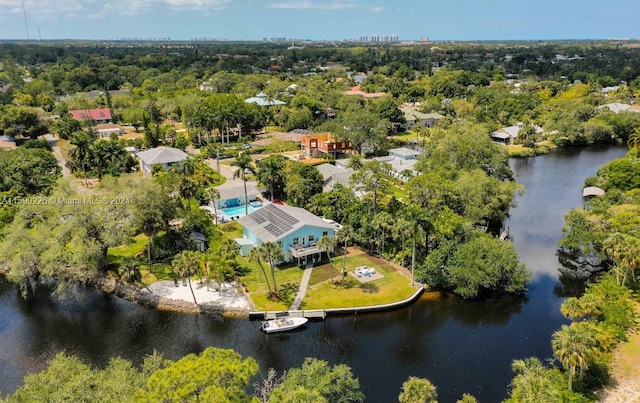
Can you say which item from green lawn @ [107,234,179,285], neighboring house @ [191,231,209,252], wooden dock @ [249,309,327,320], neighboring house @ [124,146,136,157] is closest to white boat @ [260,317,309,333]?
wooden dock @ [249,309,327,320]

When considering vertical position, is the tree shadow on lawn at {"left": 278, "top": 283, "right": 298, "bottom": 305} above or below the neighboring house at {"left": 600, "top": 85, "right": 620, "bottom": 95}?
below

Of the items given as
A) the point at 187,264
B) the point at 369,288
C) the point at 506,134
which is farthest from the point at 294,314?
the point at 506,134

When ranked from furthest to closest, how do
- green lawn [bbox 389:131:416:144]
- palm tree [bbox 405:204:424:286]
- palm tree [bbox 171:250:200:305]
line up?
green lawn [bbox 389:131:416:144] < palm tree [bbox 405:204:424:286] < palm tree [bbox 171:250:200:305]

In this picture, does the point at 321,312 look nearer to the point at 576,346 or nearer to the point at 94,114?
the point at 576,346

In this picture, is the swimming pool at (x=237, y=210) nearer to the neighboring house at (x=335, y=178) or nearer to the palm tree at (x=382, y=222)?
the neighboring house at (x=335, y=178)

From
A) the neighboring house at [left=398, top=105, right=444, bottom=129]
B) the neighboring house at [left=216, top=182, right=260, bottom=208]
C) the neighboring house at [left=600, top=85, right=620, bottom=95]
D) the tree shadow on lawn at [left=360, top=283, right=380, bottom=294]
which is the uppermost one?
the neighboring house at [left=600, top=85, right=620, bottom=95]

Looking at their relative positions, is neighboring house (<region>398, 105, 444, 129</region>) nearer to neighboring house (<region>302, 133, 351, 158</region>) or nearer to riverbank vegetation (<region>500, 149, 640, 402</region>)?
neighboring house (<region>302, 133, 351, 158</region>)

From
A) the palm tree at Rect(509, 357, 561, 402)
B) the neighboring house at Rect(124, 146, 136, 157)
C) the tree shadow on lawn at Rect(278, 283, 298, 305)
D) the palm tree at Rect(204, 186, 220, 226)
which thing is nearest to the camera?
the palm tree at Rect(509, 357, 561, 402)
